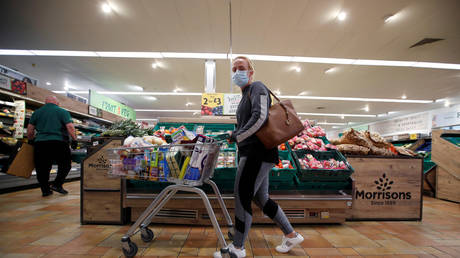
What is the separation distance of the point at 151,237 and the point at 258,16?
448cm

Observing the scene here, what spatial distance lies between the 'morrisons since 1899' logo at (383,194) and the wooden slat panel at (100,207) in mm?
2875

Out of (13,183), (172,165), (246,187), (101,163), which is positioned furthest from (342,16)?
(13,183)

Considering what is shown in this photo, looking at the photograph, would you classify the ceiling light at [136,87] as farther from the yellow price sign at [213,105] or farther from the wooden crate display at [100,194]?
the wooden crate display at [100,194]

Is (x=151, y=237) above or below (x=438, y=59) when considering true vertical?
below

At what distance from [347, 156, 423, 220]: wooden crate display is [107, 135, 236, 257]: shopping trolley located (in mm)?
1958

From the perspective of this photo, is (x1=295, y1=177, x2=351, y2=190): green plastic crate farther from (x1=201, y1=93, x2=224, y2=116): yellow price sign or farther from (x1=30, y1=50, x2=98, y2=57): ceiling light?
(x1=30, y1=50, x2=98, y2=57): ceiling light

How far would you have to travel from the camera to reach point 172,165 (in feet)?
4.83

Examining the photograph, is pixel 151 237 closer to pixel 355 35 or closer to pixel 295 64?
pixel 355 35

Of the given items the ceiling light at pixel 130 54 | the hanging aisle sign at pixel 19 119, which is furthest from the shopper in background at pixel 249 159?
the ceiling light at pixel 130 54

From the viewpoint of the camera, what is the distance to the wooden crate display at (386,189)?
2.56 m

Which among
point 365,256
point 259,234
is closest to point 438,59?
point 365,256

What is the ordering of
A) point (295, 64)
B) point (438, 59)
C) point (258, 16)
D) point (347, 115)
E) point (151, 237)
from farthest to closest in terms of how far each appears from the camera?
point (347, 115) → point (295, 64) → point (438, 59) → point (258, 16) → point (151, 237)

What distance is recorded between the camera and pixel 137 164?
4.95ft

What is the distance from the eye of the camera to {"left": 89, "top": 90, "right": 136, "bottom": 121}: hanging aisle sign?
7.13m
